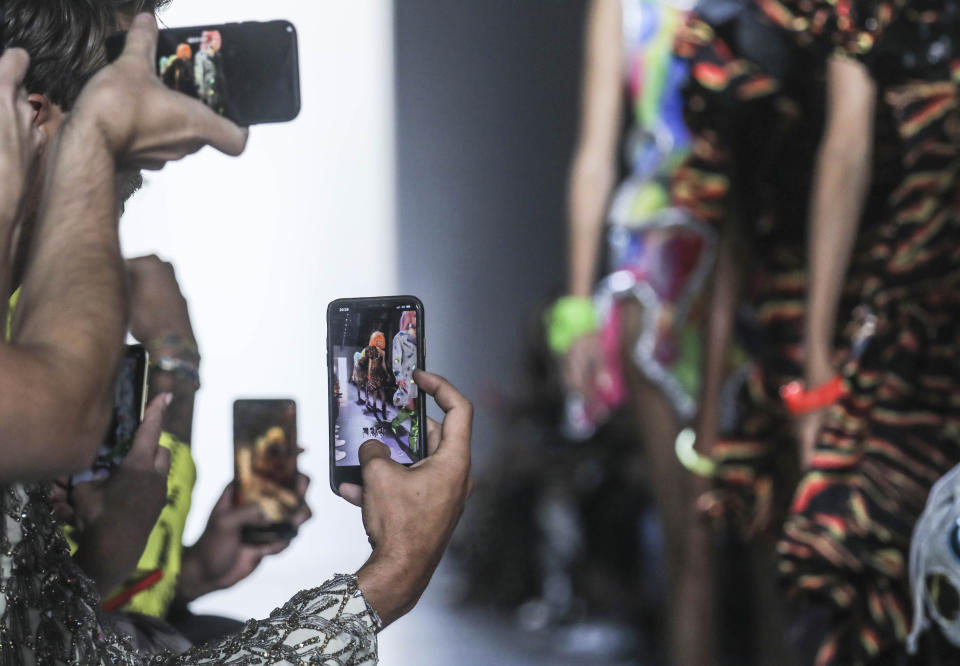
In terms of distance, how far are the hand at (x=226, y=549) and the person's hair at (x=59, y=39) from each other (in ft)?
1.45

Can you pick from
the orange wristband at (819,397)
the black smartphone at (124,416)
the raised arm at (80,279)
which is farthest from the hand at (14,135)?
the orange wristband at (819,397)

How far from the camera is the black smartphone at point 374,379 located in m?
0.77

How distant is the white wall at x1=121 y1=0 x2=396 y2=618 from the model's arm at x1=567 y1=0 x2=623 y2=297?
45 centimetres

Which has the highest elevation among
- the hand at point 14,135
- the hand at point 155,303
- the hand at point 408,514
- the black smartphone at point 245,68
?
the black smartphone at point 245,68

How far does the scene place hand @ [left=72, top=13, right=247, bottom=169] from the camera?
0.63 meters

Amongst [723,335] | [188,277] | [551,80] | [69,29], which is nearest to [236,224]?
[188,277]

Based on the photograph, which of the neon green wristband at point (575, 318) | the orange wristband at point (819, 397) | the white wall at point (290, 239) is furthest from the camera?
the neon green wristband at point (575, 318)

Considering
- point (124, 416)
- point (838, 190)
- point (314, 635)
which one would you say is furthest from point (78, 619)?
point (838, 190)

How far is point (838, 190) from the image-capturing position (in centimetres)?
131

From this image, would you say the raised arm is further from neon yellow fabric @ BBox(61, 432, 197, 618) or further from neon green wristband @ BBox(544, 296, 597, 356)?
neon green wristband @ BBox(544, 296, 597, 356)

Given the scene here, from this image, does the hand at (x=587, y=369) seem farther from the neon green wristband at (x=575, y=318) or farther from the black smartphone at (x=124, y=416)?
the black smartphone at (x=124, y=416)

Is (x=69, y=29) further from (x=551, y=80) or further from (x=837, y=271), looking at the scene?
(x=551, y=80)

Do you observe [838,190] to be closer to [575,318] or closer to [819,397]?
[819,397]

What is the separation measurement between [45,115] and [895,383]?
74cm
